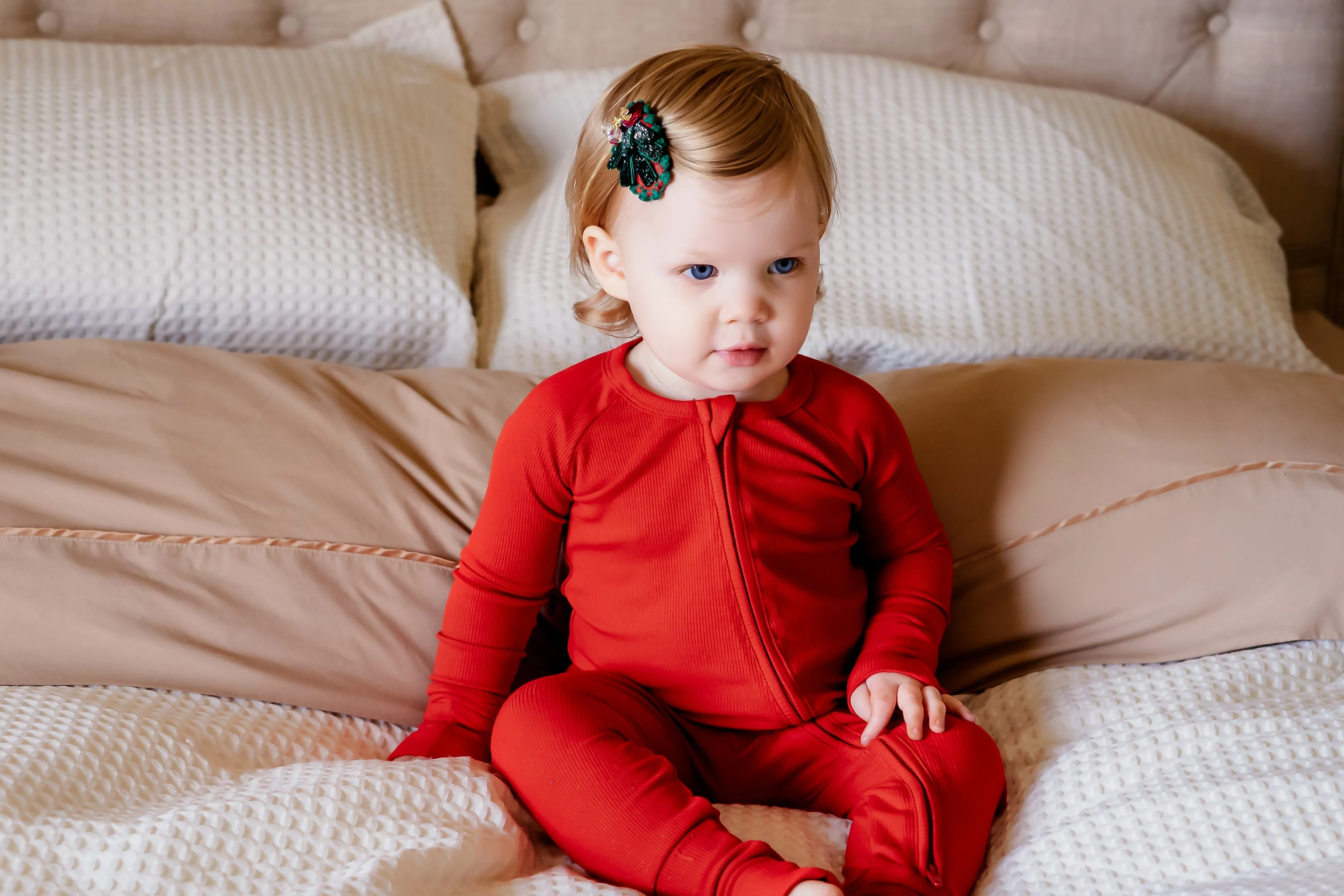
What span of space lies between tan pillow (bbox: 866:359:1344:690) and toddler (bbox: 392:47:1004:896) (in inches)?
2.7

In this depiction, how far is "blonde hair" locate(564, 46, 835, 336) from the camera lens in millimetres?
781

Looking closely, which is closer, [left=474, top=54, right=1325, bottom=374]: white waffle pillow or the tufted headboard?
[left=474, top=54, right=1325, bottom=374]: white waffle pillow

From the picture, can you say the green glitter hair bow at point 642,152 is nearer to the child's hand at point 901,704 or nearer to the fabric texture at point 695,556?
the fabric texture at point 695,556

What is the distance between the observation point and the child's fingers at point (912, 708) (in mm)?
826

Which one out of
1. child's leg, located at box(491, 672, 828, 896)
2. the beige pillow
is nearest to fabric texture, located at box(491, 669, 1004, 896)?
child's leg, located at box(491, 672, 828, 896)

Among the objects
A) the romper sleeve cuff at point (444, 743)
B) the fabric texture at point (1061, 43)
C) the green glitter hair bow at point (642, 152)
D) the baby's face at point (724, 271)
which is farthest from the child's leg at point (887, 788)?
the fabric texture at point (1061, 43)

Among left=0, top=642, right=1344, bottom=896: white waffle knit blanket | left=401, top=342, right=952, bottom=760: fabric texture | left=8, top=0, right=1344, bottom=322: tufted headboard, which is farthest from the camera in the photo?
left=8, top=0, right=1344, bottom=322: tufted headboard

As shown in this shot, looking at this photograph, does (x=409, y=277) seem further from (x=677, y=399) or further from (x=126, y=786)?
(x=126, y=786)

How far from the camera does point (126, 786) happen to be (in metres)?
0.76

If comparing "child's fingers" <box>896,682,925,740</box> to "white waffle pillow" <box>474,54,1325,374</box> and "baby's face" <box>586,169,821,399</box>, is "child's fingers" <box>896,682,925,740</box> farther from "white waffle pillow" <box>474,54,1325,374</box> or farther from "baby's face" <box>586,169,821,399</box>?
"white waffle pillow" <box>474,54,1325,374</box>

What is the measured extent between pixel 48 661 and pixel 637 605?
0.48 m

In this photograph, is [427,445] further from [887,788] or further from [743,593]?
[887,788]

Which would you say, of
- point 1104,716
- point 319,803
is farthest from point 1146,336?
point 319,803

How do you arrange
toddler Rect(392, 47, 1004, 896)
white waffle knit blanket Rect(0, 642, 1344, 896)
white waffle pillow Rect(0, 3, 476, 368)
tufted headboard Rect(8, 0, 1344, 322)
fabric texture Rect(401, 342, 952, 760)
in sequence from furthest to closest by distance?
1. tufted headboard Rect(8, 0, 1344, 322)
2. white waffle pillow Rect(0, 3, 476, 368)
3. fabric texture Rect(401, 342, 952, 760)
4. toddler Rect(392, 47, 1004, 896)
5. white waffle knit blanket Rect(0, 642, 1344, 896)
